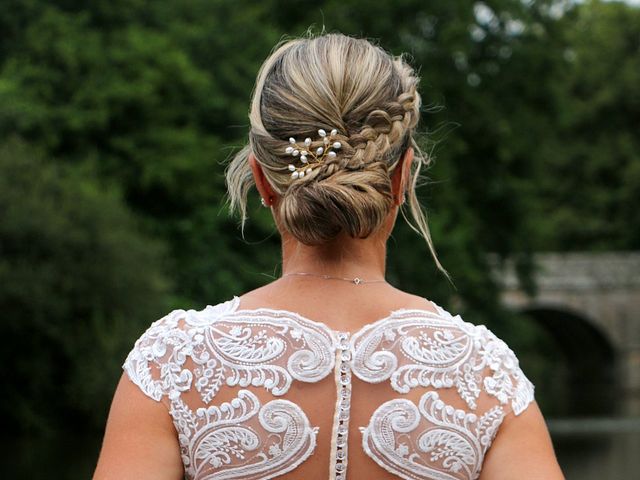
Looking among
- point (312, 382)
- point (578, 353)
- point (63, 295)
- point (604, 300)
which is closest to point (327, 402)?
point (312, 382)

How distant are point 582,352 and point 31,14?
27442 millimetres

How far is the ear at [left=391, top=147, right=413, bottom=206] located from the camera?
1859mm

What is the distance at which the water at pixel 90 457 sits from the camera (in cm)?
1720

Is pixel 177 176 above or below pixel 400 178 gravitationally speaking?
below

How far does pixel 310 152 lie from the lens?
1.81 m

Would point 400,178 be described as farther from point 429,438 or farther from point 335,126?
point 429,438

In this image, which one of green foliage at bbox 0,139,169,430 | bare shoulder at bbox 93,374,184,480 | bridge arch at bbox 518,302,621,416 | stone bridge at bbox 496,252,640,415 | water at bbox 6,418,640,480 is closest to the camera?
bare shoulder at bbox 93,374,184,480

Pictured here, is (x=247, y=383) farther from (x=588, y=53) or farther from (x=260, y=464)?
(x=588, y=53)

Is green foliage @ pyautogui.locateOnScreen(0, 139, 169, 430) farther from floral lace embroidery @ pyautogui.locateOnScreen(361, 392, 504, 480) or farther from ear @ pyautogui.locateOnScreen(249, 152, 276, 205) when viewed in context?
floral lace embroidery @ pyautogui.locateOnScreen(361, 392, 504, 480)

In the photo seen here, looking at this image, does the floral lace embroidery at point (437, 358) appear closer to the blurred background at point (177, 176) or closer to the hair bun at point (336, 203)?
the hair bun at point (336, 203)

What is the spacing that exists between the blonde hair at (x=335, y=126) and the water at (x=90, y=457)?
15.4m

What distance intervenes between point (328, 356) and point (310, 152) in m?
0.26

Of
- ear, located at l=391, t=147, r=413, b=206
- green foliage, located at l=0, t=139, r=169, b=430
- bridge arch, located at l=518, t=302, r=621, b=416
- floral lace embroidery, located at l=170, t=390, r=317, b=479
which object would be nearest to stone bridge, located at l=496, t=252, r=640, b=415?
bridge arch, located at l=518, t=302, r=621, b=416

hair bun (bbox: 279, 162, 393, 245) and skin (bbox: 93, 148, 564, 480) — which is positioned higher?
hair bun (bbox: 279, 162, 393, 245)
